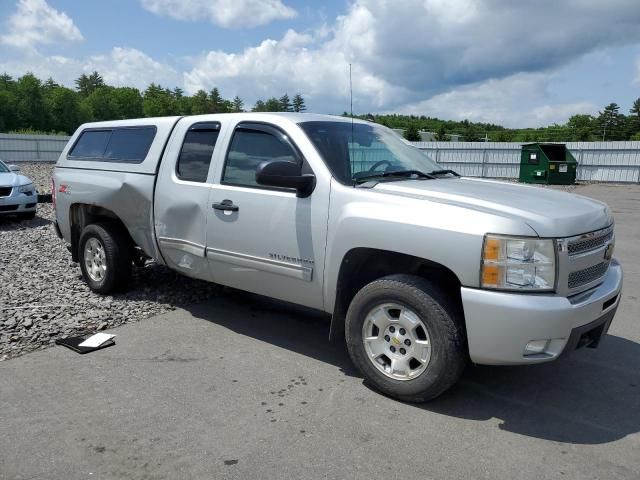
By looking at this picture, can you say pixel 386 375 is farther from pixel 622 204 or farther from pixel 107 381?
pixel 622 204

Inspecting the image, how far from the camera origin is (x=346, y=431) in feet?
10.6

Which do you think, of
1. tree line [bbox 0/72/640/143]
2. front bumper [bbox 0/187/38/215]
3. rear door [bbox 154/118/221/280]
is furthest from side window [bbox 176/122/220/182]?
tree line [bbox 0/72/640/143]

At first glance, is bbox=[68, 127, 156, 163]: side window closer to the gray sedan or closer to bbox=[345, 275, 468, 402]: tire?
bbox=[345, 275, 468, 402]: tire

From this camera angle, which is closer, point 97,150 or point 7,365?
point 7,365

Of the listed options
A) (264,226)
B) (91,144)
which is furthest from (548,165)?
(264,226)

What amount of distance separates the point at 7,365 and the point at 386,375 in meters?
2.90

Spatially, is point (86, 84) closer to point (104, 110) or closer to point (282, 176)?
point (104, 110)

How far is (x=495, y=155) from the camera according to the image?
93.9ft

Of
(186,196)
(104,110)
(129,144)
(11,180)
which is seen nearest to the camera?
(186,196)

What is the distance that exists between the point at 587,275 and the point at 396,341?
4.23 feet

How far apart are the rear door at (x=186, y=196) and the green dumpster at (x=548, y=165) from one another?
22175mm

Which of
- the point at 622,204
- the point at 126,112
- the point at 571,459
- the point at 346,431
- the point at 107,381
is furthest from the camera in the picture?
the point at 126,112

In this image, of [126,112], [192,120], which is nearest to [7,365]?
[192,120]

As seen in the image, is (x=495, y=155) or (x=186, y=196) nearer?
(x=186, y=196)
